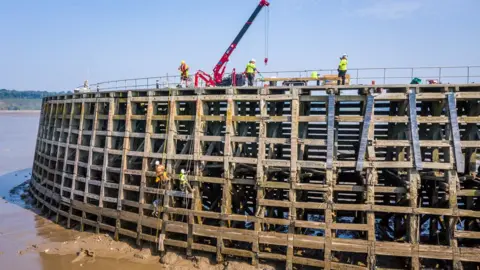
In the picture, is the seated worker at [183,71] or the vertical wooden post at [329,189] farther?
the seated worker at [183,71]

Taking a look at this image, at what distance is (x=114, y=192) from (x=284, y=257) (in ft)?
27.3

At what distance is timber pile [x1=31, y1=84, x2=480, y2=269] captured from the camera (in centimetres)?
1122

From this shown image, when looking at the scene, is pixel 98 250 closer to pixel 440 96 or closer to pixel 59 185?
pixel 59 185

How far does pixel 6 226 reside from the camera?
18.4m

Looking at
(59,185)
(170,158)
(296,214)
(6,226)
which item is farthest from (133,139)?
(6,226)

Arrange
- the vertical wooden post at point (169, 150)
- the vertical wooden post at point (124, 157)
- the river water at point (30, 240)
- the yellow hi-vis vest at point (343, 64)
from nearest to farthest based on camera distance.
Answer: the vertical wooden post at point (169, 150) < the river water at point (30, 240) < the yellow hi-vis vest at point (343, 64) < the vertical wooden post at point (124, 157)

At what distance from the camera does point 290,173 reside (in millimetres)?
12086

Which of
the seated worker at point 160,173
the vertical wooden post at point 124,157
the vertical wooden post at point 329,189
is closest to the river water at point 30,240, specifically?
the vertical wooden post at point 124,157

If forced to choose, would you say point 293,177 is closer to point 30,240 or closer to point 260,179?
point 260,179

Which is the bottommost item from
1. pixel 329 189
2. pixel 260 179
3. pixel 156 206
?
pixel 156 206

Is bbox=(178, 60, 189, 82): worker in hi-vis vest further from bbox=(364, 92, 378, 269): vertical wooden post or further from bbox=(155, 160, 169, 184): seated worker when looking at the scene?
bbox=(364, 92, 378, 269): vertical wooden post

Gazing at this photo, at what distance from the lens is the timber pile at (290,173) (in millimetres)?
11219

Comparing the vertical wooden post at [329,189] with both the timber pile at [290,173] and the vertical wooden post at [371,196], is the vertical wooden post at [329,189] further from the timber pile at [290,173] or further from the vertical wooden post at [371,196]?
the vertical wooden post at [371,196]

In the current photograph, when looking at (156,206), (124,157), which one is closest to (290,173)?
(156,206)
